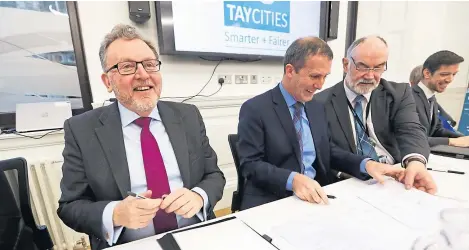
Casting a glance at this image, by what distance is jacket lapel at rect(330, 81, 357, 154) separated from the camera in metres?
1.41

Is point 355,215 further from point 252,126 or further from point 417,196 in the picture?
point 252,126

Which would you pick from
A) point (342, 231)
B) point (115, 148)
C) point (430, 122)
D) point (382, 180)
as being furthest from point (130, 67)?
point (430, 122)

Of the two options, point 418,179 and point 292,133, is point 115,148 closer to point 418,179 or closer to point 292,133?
point 292,133

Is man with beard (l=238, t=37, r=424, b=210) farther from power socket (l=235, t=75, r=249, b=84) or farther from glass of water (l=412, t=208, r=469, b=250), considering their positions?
power socket (l=235, t=75, r=249, b=84)

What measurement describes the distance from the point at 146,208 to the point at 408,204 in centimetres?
87

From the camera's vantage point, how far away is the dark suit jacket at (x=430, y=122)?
1.75 meters

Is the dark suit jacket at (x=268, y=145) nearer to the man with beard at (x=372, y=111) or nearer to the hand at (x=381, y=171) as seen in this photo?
the hand at (x=381, y=171)

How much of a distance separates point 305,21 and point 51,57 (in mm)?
2318

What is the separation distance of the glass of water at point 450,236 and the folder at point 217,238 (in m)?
0.40

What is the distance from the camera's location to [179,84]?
220cm

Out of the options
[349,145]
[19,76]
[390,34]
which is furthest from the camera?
[390,34]

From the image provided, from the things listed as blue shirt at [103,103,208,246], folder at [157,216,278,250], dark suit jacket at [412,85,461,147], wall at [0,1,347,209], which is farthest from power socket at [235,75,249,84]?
folder at [157,216,278,250]

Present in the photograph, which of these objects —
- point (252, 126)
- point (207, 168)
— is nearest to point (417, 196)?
point (252, 126)

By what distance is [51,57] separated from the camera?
181 centimetres
